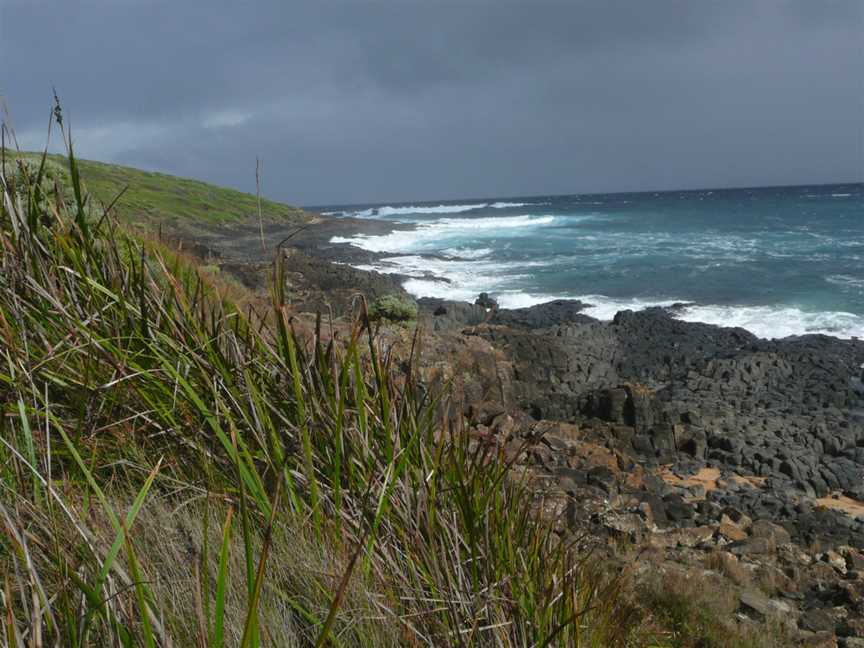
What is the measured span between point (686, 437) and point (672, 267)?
24.3 metres

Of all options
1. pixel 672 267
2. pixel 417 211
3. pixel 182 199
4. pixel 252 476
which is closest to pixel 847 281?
pixel 672 267

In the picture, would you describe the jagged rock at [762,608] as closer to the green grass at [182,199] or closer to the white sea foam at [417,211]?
the green grass at [182,199]

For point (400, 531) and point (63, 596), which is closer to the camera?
point (63, 596)

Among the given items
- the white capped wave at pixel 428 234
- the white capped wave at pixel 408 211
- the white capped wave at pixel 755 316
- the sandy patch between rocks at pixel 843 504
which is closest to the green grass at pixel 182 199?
the white capped wave at pixel 428 234

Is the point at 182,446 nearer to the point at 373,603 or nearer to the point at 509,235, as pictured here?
the point at 373,603

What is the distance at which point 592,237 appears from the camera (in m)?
53.0

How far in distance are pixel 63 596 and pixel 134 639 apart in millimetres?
156

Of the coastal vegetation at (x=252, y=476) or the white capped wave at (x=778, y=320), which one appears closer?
the coastal vegetation at (x=252, y=476)

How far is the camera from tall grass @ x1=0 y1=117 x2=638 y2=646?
1481 millimetres

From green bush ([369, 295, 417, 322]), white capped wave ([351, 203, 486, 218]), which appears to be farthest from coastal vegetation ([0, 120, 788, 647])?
white capped wave ([351, 203, 486, 218])

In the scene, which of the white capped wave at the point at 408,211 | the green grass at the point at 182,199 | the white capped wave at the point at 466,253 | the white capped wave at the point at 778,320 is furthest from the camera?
the white capped wave at the point at 408,211

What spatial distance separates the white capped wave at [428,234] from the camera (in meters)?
50.0

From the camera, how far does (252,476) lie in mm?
1745

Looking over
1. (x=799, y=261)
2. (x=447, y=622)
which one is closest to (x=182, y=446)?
(x=447, y=622)
